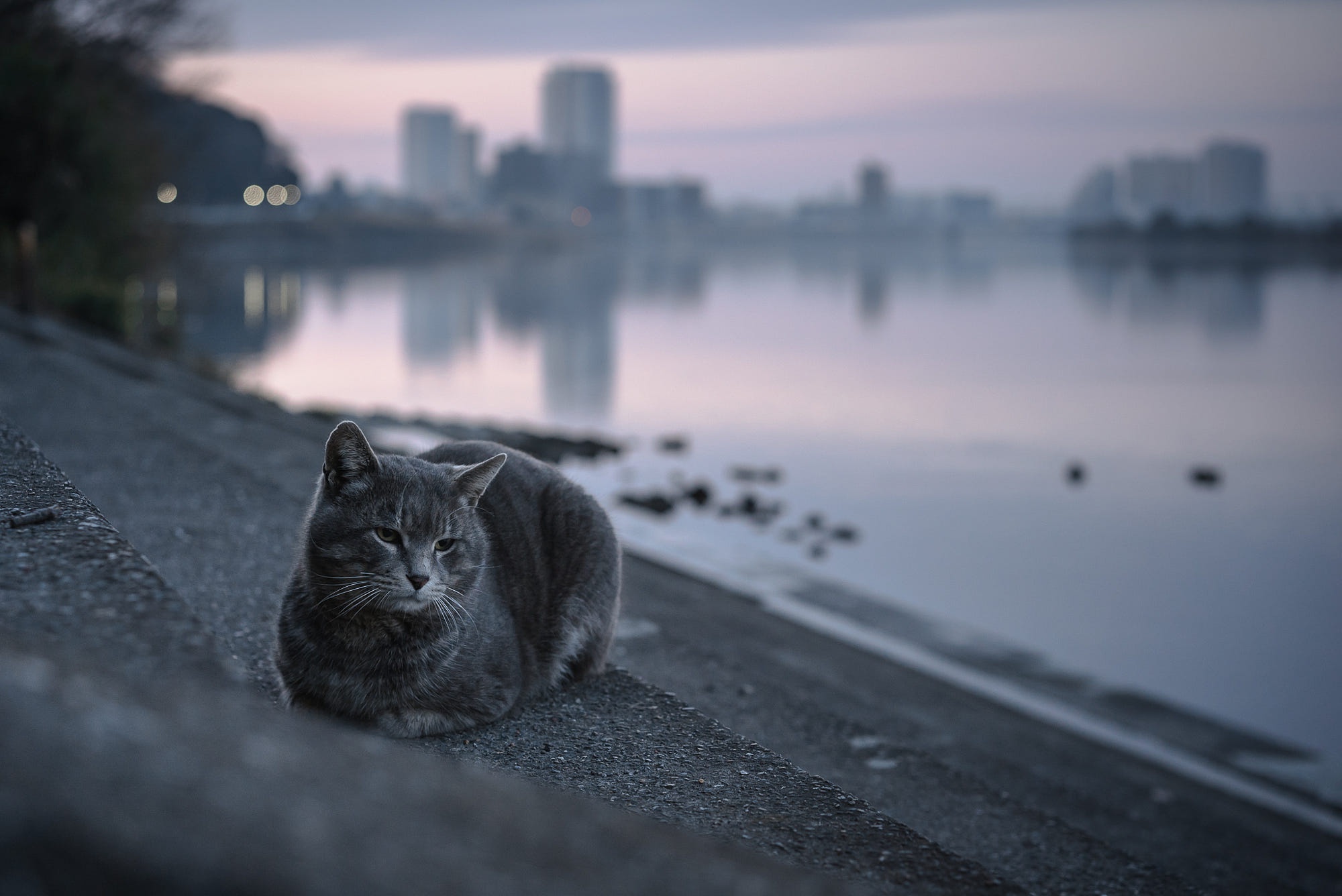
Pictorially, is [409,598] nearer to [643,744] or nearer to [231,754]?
[643,744]

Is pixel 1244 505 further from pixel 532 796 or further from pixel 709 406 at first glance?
pixel 532 796

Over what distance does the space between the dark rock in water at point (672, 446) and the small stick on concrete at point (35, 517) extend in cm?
1964

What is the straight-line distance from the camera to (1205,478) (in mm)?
22625

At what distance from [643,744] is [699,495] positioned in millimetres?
13236

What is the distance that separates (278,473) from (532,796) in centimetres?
784

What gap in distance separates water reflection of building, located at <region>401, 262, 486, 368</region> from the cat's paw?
34636mm

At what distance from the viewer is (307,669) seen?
388cm

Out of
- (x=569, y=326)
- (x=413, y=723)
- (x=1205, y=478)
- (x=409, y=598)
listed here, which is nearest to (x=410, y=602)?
(x=409, y=598)

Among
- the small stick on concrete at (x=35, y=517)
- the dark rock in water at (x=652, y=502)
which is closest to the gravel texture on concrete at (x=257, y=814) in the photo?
the small stick on concrete at (x=35, y=517)

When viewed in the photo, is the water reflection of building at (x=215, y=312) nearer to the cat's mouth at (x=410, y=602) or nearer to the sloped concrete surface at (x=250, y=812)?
the cat's mouth at (x=410, y=602)

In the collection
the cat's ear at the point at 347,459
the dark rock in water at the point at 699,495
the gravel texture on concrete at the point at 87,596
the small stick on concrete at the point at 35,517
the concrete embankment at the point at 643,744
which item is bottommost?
the dark rock in water at the point at 699,495

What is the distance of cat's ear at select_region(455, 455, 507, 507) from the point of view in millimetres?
3915

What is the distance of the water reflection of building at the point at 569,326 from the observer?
31.1 m

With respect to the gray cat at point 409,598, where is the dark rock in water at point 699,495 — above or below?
below
